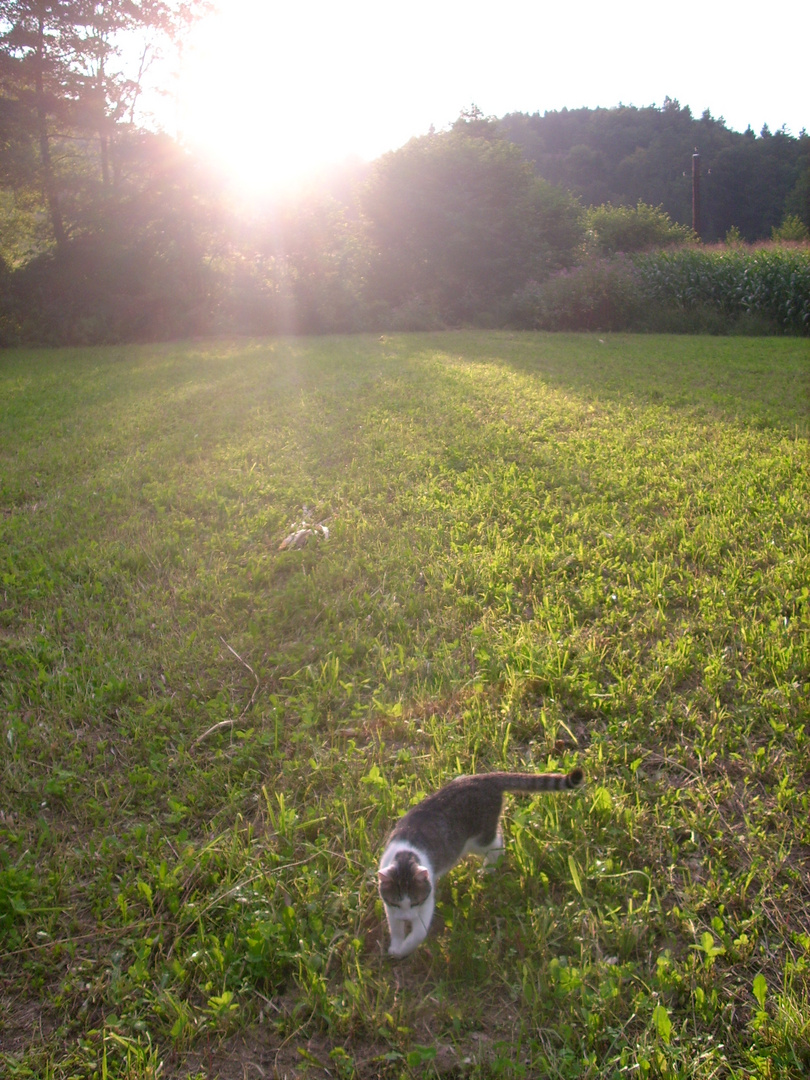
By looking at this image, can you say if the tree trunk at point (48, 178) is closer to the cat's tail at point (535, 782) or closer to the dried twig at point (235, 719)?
the dried twig at point (235, 719)

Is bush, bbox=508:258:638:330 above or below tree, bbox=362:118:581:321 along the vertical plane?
below

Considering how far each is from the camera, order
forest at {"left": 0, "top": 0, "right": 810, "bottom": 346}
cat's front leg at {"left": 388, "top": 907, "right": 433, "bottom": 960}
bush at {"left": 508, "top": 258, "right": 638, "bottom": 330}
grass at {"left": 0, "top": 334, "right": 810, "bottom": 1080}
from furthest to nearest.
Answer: forest at {"left": 0, "top": 0, "right": 810, "bottom": 346}
bush at {"left": 508, "top": 258, "right": 638, "bottom": 330}
cat's front leg at {"left": 388, "top": 907, "right": 433, "bottom": 960}
grass at {"left": 0, "top": 334, "right": 810, "bottom": 1080}

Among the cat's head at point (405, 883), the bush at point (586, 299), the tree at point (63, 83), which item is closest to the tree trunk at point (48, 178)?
the tree at point (63, 83)

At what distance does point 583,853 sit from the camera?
1.96m

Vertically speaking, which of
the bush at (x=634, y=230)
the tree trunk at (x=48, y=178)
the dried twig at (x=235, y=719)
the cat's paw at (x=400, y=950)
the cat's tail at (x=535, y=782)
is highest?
the tree trunk at (x=48, y=178)

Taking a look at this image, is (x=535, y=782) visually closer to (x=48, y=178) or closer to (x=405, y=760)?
(x=405, y=760)

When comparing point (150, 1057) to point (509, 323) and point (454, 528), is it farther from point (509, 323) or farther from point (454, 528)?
point (509, 323)

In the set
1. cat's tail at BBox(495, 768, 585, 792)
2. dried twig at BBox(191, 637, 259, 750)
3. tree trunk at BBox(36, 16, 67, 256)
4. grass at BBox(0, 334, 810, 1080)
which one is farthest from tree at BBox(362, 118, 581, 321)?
cat's tail at BBox(495, 768, 585, 792)

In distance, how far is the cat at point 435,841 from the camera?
1.66 meters

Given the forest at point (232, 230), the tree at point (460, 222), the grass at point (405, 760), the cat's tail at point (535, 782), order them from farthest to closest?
1. the tree at point (460, 222)
2. the forest at point (232, 230)
3. the cat's tail at point (535, 782)
4. the grass at point (405, 760)

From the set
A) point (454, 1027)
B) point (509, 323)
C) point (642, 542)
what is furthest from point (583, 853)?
point (509, 323)

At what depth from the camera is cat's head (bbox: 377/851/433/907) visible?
5.35ft

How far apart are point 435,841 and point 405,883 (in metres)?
0.15

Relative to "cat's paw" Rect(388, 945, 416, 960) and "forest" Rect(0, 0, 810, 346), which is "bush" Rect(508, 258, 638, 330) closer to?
"forest" Rect(0, 0, 810, 346)
